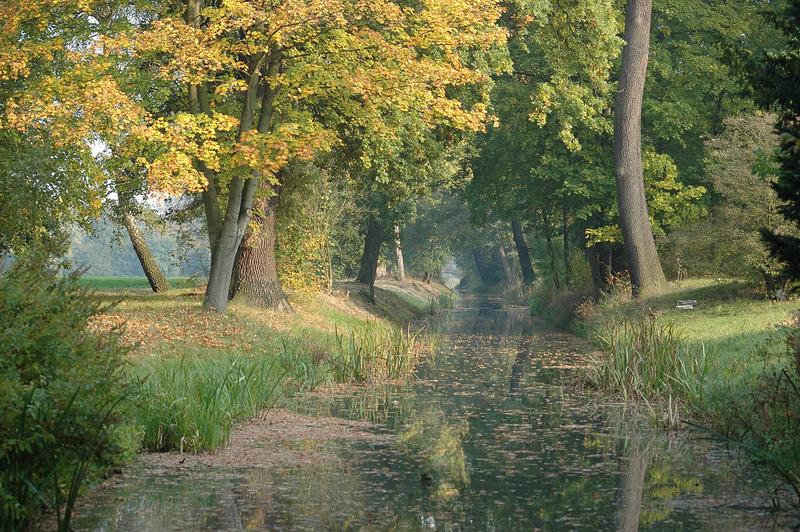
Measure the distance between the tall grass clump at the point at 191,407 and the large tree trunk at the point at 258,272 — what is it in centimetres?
1209

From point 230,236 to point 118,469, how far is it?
1370cm

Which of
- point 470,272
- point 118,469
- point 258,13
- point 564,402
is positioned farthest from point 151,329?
point 470,272


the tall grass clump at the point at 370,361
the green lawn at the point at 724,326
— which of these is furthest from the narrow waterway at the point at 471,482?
the tall grass clump at the point at 370,361

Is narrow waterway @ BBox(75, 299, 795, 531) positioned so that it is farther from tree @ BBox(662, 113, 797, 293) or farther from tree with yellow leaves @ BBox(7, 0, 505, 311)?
tree @ BBox(662, 113, 797, 293)

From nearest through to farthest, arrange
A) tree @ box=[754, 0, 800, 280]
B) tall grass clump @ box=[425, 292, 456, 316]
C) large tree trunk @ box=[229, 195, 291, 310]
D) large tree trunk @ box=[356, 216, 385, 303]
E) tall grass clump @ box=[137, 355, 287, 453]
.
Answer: tree @ box=[754, 0, 800, 280] → tall grass clump @ box=[137, 355, 287, 453] → large tree trunk @ box=[229, 195, 291, 310] → large tree trunk @ box=[356, 216, 385, 303] → tall grass clump @ box=[425, 292, 456, 316]

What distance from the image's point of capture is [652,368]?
16.1 metres

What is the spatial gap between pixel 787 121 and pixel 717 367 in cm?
695

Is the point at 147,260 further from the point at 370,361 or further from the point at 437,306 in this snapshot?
the point at 437,306

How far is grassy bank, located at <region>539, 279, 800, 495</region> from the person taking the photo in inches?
396

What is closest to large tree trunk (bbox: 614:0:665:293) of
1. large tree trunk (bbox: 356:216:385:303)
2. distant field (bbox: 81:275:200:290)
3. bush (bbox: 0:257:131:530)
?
large tree trunk (bbox: 356:216:385:303)

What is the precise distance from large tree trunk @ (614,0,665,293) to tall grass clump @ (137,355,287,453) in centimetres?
1680

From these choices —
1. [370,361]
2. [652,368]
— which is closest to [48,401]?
[652,368]

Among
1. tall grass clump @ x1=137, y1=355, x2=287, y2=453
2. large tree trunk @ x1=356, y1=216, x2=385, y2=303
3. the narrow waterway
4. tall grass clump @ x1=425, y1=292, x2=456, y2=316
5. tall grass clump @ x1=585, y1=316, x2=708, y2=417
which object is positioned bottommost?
the narrow waterway

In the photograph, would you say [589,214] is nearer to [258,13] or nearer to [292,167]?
[292,167]
